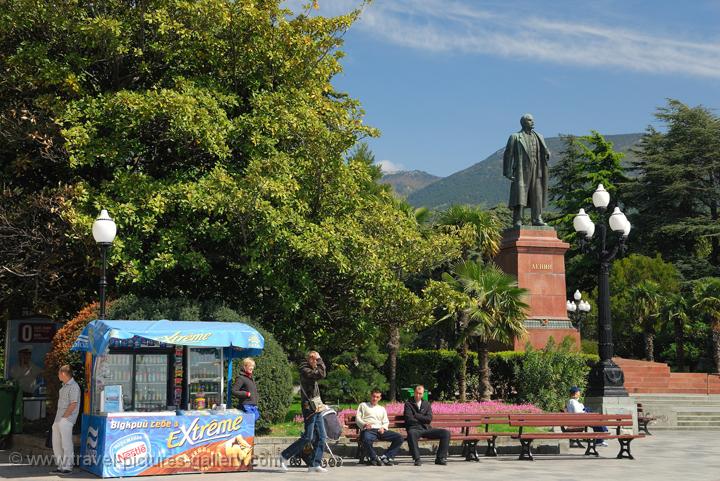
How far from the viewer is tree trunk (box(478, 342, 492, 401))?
76.5 ft

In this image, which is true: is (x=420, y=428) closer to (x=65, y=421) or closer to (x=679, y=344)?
(x=65, y=421)

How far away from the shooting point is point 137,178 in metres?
17.4

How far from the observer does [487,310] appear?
23250 mm

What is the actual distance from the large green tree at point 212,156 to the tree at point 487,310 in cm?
286

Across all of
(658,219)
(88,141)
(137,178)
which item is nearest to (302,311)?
(137,178)

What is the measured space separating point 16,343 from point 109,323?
7386mm

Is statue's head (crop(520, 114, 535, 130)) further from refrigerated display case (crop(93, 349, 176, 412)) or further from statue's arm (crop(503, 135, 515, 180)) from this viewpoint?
refrigerated display case (crop(93, 349, 176, 412))

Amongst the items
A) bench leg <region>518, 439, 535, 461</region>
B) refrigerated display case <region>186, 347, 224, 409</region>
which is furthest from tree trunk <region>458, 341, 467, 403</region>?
Result: refrigerated display case <region>186, 347, 224, 409</region>

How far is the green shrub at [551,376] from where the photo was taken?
2286 cm

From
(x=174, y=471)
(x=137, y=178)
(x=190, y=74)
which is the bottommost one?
(x=174, y=471)

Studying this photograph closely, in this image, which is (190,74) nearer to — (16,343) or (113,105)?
(113,105)

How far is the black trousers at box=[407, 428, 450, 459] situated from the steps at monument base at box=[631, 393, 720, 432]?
43.8ft

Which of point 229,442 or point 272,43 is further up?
point 272,43

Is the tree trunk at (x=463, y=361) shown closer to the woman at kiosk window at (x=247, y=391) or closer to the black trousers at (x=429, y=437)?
the black trousers at (x=429, y=437)
